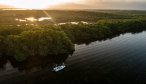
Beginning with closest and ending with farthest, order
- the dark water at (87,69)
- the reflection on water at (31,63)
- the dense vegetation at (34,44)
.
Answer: the dark water at (87,69) < the reflection on water at (31,63) < the dense vegetation at (34,44)

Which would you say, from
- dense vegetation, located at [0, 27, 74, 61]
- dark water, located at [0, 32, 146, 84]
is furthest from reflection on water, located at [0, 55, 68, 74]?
dense vegetation, located at [0, 27, 74, 61]

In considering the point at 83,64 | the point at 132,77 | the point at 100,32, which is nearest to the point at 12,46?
the point at 83,64

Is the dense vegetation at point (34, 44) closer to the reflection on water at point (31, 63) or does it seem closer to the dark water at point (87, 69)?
the reflection on water at point (31, 63)

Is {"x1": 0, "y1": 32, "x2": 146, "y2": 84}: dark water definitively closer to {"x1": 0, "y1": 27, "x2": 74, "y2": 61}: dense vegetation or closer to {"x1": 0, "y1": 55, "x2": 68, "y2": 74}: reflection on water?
{"x1": 0, "y1": 55, "x2": 68, "y2": 74}: reflection on water

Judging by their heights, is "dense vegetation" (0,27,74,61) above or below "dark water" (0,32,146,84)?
above

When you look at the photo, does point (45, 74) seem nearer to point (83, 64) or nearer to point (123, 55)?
point (83, 64)

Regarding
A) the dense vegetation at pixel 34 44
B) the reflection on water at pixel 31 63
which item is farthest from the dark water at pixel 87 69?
the dense vegetation at pixel 34 44

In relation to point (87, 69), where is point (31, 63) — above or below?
above

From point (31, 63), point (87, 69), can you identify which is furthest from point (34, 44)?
point (87, 69)

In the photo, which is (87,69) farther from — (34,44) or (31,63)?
(34,44)
